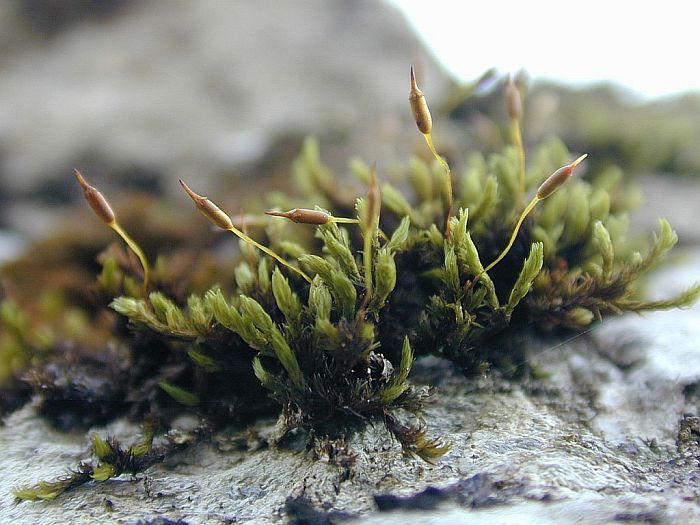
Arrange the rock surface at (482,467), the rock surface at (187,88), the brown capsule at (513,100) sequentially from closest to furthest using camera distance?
the rock surface at (482,467), the brown capsule at (513,100), the rock surface at (187,88)

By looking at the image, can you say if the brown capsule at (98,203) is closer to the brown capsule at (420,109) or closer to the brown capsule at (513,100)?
the brown capsule at (420,109)

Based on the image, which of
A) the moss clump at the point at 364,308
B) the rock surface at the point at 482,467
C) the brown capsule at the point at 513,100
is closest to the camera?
the rock surface at the point at 482,467

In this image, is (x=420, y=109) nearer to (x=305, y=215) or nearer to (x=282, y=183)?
(x=305, y=215)

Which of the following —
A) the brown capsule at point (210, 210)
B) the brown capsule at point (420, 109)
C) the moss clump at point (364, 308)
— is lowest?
the moss clump at point (364, 308)

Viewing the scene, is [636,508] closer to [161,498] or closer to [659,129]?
[161,498]

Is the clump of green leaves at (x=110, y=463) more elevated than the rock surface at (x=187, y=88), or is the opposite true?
the rock surface at (x=187, y=88)

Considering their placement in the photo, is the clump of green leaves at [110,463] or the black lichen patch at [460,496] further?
the clump of green leaves at [110,463]

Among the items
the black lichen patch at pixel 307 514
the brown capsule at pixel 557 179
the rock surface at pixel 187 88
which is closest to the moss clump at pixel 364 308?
the brown capsule at pixel 557 179
